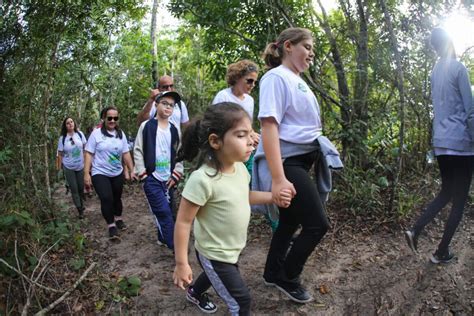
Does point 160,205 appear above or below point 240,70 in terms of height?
below

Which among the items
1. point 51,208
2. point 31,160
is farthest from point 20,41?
point 51,208

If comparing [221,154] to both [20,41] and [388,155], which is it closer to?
[20,41]

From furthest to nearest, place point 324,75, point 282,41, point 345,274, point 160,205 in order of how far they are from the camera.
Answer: point 324,75 → point 160,205 → point 345,274 → point 282,41

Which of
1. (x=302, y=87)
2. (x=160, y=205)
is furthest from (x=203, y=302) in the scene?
(x=302, y=87)

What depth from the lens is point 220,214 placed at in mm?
2271

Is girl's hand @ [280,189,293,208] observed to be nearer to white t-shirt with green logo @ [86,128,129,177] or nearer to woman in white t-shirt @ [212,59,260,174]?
woman in white t-shirt @ [212,59,260,174]

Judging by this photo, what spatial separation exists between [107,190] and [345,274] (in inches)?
119

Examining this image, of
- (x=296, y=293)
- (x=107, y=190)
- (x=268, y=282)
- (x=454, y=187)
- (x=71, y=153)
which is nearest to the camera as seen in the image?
(x=296, y=293)

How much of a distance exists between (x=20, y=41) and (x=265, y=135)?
368 centimetres

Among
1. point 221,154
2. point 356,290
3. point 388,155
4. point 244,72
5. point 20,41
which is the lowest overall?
point 356,290

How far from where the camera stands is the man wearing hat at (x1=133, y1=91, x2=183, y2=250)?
4051 millimetres

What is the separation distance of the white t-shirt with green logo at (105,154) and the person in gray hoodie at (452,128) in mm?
3705

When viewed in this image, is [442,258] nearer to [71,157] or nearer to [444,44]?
[444,44]

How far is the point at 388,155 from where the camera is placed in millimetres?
5680
